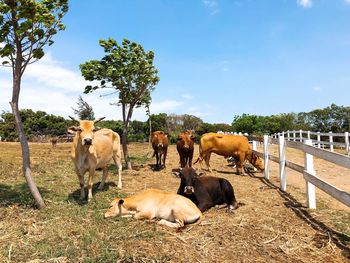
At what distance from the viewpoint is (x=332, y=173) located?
528 inches

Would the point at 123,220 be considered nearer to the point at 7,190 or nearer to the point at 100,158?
the point at 100,158

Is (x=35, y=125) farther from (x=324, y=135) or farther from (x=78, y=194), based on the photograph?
(x=78, y=194)

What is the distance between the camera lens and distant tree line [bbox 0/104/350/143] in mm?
43156

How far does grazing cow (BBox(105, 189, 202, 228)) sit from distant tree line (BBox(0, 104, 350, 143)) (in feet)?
91.4

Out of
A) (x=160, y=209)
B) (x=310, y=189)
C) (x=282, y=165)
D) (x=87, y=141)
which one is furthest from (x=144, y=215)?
(x=282, y=165)

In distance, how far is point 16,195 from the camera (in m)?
8.54

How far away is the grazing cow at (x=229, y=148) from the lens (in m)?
13.6

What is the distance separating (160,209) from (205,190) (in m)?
1.43

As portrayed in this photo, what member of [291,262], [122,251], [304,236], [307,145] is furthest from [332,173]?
[122,251]

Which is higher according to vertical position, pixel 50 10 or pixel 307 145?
pixel 50 10

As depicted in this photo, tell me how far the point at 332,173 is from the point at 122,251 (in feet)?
36.4

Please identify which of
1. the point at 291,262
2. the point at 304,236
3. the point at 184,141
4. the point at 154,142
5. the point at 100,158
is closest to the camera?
the point at 291,262

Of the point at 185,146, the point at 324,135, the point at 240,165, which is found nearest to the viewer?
the point at 185,146

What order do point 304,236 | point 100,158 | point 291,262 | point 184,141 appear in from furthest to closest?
point 184,141 → point 100,158 → point 304,236 → point 291,262
